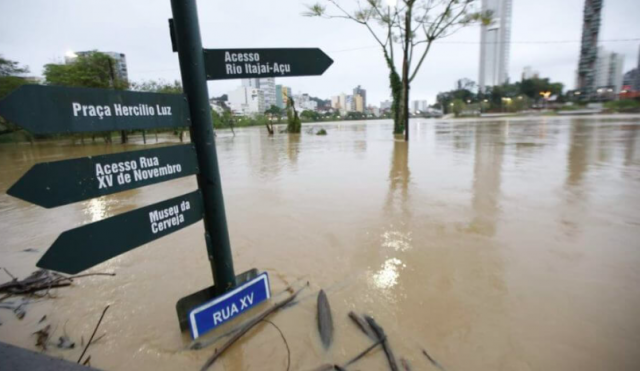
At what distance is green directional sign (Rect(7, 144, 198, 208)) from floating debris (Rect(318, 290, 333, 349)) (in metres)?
1.29

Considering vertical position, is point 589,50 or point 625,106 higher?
point 589,50

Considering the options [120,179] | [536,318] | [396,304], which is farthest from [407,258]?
[120,179]

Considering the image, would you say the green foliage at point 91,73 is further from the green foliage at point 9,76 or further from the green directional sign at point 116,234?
the green directional sign at point 116,234

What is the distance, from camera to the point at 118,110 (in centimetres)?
162

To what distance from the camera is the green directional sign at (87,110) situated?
51.9 inches

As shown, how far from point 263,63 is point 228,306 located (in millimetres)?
1665

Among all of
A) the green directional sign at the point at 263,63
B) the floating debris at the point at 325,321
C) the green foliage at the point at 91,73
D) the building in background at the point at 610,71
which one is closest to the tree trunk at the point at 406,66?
the green directional sign at the point at 263,63

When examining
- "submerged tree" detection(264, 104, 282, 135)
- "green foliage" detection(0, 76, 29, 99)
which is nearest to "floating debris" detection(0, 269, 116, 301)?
"submerged tree" detection(264, 104, 282, 135)

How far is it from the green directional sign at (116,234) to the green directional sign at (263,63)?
0.80 meters

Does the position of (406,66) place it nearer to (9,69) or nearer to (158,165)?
(158,165)

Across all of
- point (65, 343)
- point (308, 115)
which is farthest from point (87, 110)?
Answer: point (308, 115)

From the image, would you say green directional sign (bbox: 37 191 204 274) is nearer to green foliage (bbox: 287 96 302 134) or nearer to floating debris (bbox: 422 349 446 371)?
floating debris (bbox: 422 349 446 371)

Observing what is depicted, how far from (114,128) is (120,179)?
261mm

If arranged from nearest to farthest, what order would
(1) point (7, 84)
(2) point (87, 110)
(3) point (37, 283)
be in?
(2) point (87, 110) → (3) point (37, 283) → (1) point (7, 84)
